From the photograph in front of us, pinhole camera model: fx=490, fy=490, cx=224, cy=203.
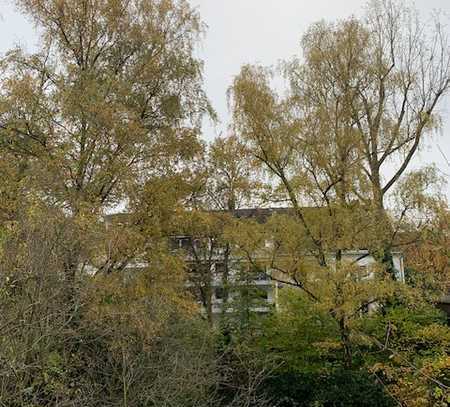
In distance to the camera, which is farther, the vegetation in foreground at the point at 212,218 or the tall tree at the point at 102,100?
the tall tree at the point at 102,100

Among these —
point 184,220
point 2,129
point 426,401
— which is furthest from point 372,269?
point 2,129

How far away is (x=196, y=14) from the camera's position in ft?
46.8

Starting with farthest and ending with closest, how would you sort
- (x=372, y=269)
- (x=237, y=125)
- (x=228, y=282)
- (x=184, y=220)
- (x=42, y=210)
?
(x=228, y=282), (x=184, y=220), (x=237, y=125), (x=372, y=269), (x=42, y=210)

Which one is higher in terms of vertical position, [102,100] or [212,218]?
[102,100]

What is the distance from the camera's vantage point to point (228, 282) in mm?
15727

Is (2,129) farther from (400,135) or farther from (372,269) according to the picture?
(400,135)

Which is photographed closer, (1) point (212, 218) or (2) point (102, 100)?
(2) point (102, 100)

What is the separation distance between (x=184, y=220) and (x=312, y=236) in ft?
11.9

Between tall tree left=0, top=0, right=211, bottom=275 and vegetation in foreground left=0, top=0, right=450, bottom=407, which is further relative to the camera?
tall tree left=0, top=0, right=211, bottom=275

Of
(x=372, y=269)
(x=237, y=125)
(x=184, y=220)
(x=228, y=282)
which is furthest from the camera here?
(x=228, y=282)

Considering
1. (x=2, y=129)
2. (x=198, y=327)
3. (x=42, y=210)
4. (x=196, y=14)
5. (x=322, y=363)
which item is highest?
(x=196, y=14)

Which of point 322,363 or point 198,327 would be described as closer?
point 198,327

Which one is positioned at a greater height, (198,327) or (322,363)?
(198,327)

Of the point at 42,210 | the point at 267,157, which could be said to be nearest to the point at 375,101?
the point at 267,157
